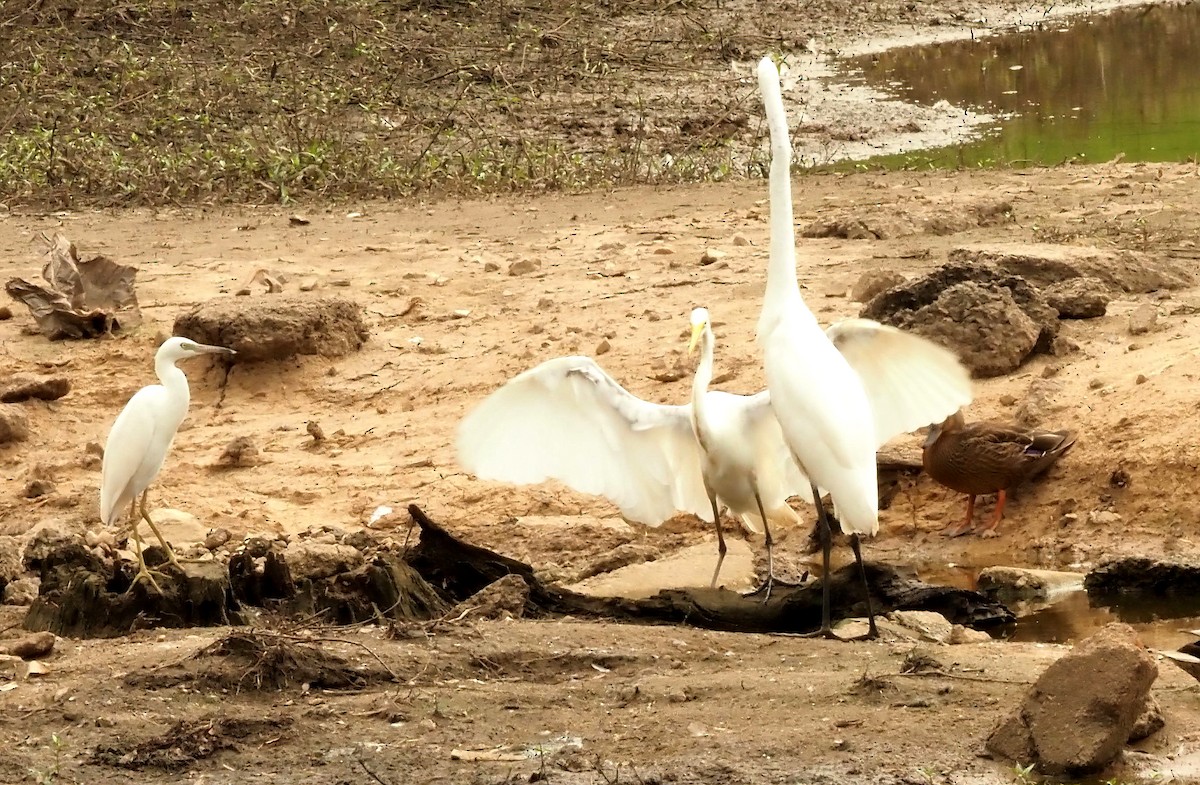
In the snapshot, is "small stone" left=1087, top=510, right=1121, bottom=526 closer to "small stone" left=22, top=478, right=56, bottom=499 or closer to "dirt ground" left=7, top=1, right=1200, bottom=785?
"dirt ground" left=7, top=1, right=1200, bottom=785

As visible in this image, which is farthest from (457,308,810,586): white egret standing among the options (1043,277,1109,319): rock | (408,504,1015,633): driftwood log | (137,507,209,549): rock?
(1043,277,1109,319): rock

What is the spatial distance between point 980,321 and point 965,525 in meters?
1.05

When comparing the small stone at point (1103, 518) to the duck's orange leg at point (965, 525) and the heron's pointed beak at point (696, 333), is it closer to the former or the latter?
the duck's orange leg at point (965, 525)

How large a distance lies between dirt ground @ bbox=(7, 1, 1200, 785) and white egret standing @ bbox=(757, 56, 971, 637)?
1.88 ft

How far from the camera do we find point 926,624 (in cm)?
606

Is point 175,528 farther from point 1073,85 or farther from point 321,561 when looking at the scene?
point 1073,85

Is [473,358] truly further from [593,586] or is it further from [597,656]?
[597,656]

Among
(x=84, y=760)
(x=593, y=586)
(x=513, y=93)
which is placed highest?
(x=513, y=93)

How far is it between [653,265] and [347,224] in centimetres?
260

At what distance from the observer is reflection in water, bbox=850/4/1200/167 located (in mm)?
14711

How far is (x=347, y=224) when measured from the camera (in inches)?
462

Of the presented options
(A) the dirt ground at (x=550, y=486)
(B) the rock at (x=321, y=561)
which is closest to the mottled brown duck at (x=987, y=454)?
(A) the dirt ground at (x=550, y=486)

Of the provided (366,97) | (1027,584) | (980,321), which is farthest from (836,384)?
(366,97)

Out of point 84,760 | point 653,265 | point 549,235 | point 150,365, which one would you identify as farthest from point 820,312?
point 84,760
